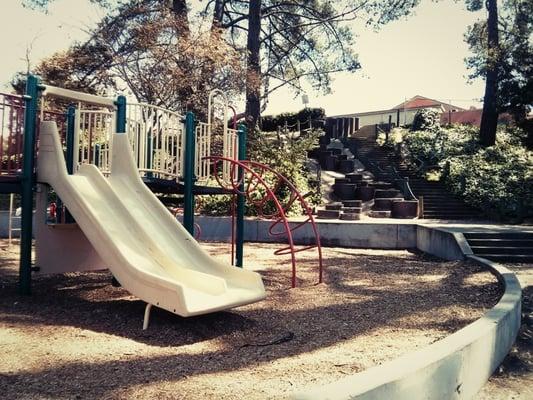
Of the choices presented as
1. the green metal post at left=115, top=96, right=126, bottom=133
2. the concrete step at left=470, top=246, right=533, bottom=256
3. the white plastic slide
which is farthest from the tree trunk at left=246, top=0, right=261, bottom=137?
the white plastic slide

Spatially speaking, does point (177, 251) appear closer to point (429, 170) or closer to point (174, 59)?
point (174, 59)

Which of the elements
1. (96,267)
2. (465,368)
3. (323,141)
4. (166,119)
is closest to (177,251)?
(96,267)

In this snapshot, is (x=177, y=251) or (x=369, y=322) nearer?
(x=369, y=322)

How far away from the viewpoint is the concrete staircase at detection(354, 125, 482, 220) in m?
15.9

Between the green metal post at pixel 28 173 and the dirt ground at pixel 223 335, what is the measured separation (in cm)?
31

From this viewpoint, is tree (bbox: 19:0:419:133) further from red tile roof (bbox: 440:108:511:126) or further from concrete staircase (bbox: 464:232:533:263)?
red tile roof (bbox: 440:108:511:126)

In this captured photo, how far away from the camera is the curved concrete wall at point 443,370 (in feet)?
7.58

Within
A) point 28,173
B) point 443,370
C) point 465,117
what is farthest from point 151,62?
point 465,117

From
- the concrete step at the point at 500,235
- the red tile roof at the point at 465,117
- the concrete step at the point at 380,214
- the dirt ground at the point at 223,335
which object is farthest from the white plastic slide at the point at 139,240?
the red tile roof at the point at 465,117

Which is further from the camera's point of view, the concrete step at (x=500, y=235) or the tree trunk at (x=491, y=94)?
the tree trunk at (x=491, y=94)

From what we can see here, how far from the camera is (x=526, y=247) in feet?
31.6

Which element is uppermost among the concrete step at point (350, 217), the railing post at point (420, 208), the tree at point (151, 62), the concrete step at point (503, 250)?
the tree at point (151, 62)

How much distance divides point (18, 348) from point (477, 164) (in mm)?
19488

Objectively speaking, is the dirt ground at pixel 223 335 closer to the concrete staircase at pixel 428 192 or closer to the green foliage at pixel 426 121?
the concrete staircase at pixel 428 192
